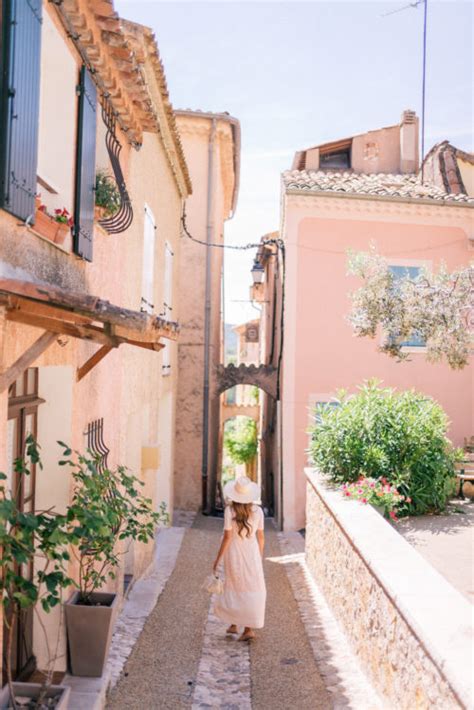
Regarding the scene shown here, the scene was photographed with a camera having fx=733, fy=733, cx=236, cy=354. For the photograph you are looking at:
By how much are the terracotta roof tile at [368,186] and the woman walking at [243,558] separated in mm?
9536

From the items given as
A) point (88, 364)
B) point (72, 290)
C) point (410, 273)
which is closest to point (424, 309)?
point (410, 273)

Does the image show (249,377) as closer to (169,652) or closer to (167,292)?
(167,292)

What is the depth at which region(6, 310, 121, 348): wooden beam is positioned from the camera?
403cm

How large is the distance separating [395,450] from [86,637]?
5.31 meters

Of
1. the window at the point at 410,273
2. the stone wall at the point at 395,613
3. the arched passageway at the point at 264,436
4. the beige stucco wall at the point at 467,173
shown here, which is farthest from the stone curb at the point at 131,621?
the beige stucco wall at the point at 467,173

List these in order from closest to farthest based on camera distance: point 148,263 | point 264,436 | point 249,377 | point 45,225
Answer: point 45,225 < point 148,263 < point 249,377 < point 264,436

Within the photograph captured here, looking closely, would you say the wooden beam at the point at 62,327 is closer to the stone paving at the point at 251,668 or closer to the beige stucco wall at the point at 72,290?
the beige stucco wall at the point at 72,290

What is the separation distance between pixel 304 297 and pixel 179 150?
4687 millimetres

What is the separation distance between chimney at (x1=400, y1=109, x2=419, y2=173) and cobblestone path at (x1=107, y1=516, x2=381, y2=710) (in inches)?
524

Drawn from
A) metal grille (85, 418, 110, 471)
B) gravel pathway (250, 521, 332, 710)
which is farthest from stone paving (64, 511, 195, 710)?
metal grille (85, 418, 110, 471)

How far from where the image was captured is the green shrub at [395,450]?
30.5ft

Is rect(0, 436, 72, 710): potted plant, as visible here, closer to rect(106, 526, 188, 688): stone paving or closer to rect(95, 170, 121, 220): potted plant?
rect(106, 526, 188, 688): stone paving

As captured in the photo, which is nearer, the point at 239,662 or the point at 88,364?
the point at 88,364

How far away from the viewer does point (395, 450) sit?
9445 millimetres
